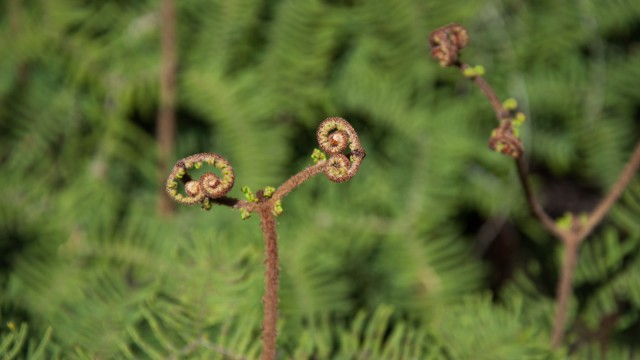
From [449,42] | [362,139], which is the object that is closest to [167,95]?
[362,139]

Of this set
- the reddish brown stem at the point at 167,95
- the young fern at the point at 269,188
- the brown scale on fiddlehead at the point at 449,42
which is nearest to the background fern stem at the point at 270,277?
the young fern at the point at 269,188

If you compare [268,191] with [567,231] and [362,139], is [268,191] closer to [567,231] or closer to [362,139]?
[567,231]

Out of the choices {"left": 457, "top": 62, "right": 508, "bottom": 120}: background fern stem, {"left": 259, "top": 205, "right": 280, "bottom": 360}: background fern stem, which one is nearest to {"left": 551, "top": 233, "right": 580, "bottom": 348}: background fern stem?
{"left": 457, "top": 62, "right": 508, "bottom": 120}: background fern stem

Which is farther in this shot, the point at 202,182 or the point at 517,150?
the point at 517,150

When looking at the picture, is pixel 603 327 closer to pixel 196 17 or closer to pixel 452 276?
pixel 452 276

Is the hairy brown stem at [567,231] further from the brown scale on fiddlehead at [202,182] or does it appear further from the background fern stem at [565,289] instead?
the brown scale on fiddlehead at [202,182]

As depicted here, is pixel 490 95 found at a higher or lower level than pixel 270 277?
higher

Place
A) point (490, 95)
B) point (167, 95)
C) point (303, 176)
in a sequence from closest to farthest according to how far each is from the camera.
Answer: point (303, 176), point (490, 95), point (167, 95)
